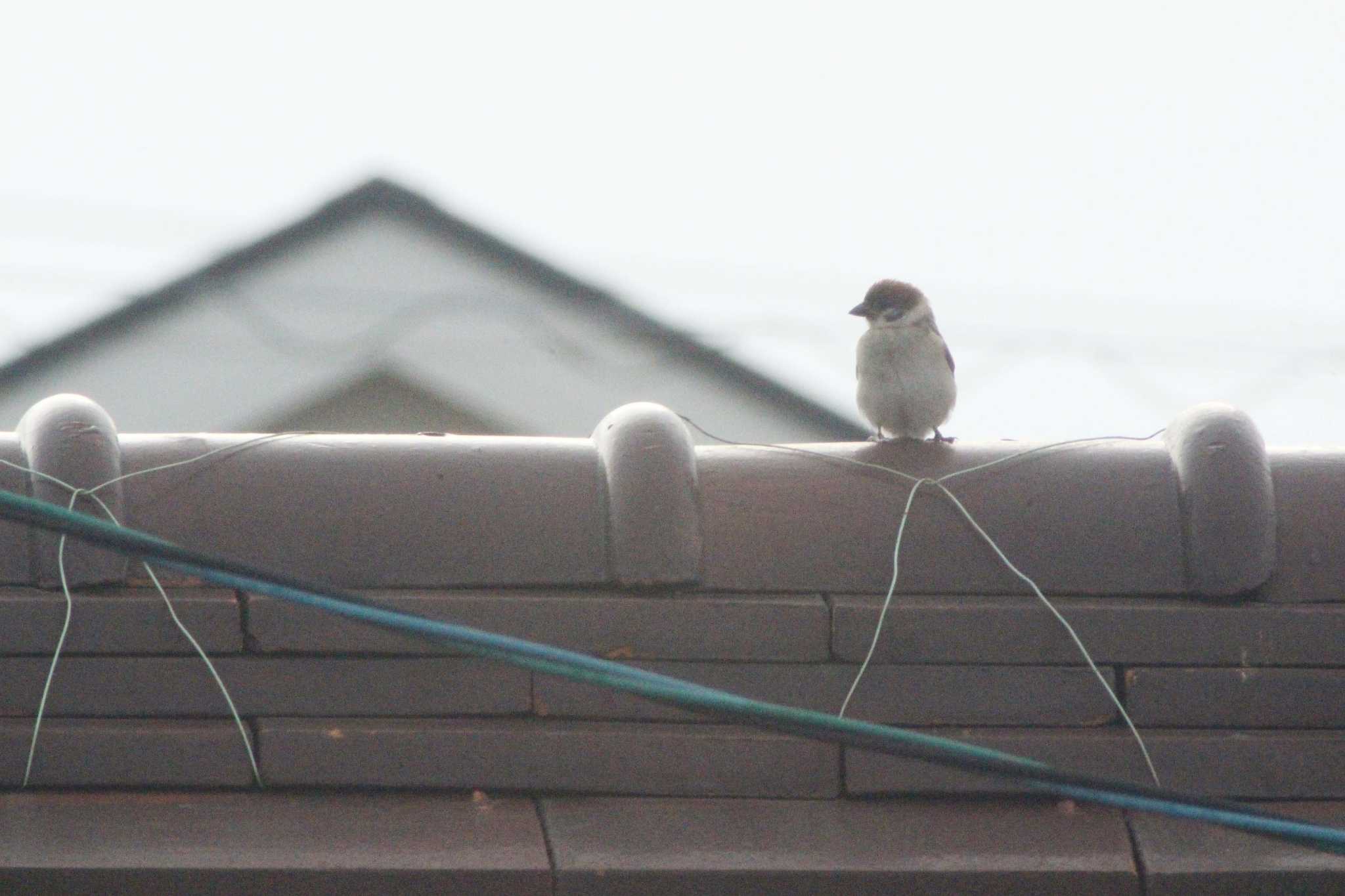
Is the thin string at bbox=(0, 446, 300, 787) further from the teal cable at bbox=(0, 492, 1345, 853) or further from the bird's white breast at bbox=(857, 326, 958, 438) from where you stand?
the bird's white breast at bbox=(857, 326, 958, 438)

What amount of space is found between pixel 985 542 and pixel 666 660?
67 centimetres

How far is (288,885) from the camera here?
8.62 feet

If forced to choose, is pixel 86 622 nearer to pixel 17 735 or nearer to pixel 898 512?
pixel 17 735

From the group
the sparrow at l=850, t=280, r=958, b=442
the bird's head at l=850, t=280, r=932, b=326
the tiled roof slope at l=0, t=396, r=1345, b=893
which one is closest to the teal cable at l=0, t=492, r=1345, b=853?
the tiled roof slope at l=0, t=396, r=1345, b=893

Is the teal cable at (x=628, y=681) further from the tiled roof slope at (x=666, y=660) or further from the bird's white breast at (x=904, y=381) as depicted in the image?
the bird's white breast at (x=904, y=381)

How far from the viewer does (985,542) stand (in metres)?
3.17

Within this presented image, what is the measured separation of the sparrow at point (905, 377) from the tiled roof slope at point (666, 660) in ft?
3.03

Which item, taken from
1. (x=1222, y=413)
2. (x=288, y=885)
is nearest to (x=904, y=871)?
(x=288, y=885)

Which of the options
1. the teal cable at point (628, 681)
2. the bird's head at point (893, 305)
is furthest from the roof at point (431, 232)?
the teal cable at point (628, 681)

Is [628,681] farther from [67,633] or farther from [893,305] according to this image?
[893,305]

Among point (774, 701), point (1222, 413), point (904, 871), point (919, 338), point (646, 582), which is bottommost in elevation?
point (904, 871)

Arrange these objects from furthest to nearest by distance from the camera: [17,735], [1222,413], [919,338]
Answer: [919,338]
[1222,413]
[17,735]

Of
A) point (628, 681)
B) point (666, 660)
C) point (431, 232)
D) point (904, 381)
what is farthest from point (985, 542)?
point (431, 232)

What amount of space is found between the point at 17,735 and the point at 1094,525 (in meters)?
2.02
